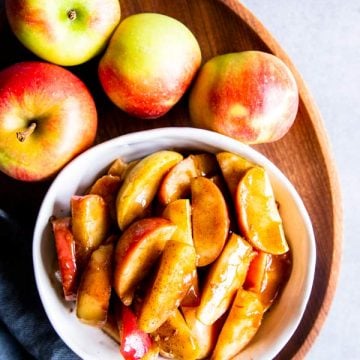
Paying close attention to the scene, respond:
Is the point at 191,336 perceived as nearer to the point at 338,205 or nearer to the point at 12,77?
the point at 338,205

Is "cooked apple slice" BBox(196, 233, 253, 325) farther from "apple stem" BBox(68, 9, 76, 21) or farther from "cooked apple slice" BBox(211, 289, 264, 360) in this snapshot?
"apple stem" BBox(68, 9, 76, 21)

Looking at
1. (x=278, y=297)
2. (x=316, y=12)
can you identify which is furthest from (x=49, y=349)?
(x=316, y=12)

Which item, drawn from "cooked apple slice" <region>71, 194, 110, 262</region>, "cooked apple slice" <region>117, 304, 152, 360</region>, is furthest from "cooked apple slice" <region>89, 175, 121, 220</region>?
"cooked apple slice" <region>117, 304, 152, 360</region>

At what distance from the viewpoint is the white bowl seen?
843mm

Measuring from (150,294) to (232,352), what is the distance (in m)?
0.15

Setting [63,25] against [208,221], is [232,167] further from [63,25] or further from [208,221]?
[63,25]

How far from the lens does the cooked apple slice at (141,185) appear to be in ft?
2.75

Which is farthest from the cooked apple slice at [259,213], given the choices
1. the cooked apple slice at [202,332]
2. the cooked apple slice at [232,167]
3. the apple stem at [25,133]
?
the apple stem at [25,133]

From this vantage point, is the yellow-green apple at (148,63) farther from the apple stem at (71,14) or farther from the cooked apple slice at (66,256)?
the cooked apple slice at (66,256)

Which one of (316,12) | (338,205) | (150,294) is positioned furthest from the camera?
(316,12)

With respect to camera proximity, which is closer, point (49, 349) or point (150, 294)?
point (150, 294)

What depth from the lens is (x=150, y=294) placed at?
2.65 feet

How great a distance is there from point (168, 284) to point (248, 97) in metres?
0.25

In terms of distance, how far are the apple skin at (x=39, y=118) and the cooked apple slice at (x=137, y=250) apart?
0.14 meters
